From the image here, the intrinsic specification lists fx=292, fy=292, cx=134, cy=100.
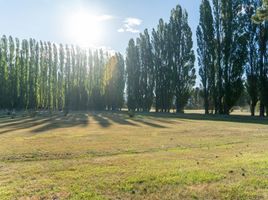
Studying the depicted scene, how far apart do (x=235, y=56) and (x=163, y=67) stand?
14.8 metres

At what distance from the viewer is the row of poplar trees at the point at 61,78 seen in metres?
56.7

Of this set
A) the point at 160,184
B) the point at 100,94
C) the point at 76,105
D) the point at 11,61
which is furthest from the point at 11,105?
the point at 160,184

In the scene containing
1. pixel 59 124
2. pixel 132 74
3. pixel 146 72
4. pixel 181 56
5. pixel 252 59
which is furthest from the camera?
pixel 132 74

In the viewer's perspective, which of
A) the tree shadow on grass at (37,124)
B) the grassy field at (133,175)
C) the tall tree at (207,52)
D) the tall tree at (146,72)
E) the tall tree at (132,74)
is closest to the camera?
the grassy field at (133,175)

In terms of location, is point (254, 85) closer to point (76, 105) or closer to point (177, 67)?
point (177, 67)

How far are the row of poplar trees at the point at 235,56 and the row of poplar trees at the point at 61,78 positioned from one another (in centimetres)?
2861

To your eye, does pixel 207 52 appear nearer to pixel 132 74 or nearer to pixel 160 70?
pixel 160 70

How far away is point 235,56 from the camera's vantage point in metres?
34.2

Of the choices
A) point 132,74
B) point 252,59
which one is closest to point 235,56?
point 252,59

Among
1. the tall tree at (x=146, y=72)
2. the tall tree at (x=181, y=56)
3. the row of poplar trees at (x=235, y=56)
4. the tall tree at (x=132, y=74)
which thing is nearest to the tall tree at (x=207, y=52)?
the row of poplar trees at (x=235, y=56)

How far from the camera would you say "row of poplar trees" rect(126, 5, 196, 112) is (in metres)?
43.3

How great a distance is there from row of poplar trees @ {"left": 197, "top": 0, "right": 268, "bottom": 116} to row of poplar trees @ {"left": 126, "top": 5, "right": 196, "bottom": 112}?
6156 millimetres

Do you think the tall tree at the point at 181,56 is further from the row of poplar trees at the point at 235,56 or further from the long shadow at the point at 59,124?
the long shadow at the point at 59,124

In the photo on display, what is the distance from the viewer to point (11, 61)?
5691 centimetres
